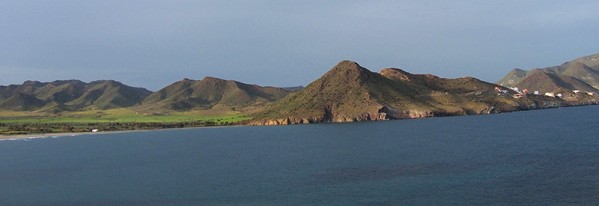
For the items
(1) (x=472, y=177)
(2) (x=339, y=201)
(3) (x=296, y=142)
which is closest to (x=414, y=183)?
(1) (x=472, y=177)

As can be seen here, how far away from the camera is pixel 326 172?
260 feet

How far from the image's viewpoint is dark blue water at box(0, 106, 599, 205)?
196 feet

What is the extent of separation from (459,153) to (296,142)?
4516cm

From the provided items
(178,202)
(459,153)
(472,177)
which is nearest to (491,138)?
(459,153)

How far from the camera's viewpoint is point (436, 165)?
82.0 m

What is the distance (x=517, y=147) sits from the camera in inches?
4033

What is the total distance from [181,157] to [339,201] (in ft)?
194

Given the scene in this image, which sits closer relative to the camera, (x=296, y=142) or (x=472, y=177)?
(x=472, y=177)

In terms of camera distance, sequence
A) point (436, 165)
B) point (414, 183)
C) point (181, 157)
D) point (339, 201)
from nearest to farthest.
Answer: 1. point (339, 201)
2. point (414, 183)
3. point (436, 165)
4. point (181, 157)

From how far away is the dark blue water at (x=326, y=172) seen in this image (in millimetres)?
59719

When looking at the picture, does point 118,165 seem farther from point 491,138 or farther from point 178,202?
point 491,138

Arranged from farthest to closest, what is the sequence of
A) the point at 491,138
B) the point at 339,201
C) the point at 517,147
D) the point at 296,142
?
the point at 296,142 < the point at 491,138 < the point at 517,147 < the point at 339,201

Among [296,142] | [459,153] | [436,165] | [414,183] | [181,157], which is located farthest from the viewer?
[296,142]

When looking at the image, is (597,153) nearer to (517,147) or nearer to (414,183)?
(517,147)
